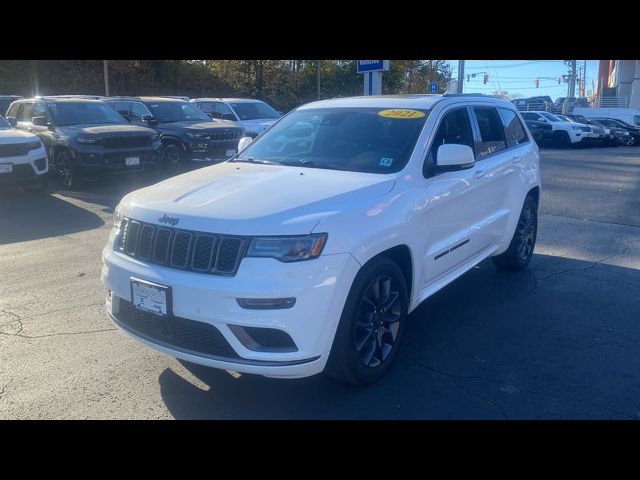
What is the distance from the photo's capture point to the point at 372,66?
11281mm

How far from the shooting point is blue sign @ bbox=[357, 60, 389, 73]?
36.2 ft

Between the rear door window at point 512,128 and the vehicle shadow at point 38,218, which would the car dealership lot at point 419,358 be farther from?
the rear door window at point 512,128

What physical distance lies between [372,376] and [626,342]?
7.36ft

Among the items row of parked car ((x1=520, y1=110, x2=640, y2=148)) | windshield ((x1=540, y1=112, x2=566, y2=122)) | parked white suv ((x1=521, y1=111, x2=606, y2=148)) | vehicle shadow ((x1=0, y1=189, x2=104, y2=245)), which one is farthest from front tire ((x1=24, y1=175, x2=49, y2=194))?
windshield ((x1=540, y1=112, x2=566, y2=122))

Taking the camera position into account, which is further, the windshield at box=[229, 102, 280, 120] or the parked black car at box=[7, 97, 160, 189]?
the windshield at box=[229, 102, 280, 120]

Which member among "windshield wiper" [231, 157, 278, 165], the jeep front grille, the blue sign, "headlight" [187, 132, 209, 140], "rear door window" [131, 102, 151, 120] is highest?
the blue sign

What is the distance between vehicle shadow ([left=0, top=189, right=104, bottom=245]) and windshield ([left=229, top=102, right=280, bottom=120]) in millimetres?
7264

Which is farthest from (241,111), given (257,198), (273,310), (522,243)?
(273,310)

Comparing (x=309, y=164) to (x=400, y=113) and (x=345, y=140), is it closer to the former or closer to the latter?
(x=345, y=140)

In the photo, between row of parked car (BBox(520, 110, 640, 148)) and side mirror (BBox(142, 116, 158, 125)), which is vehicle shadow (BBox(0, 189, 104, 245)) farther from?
row of parked car (BBox(520, 110, 640, 148))

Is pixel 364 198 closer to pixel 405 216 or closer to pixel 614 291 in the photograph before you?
pixel 405 216

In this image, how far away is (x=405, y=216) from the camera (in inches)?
167

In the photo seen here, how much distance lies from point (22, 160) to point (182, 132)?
155 inches
